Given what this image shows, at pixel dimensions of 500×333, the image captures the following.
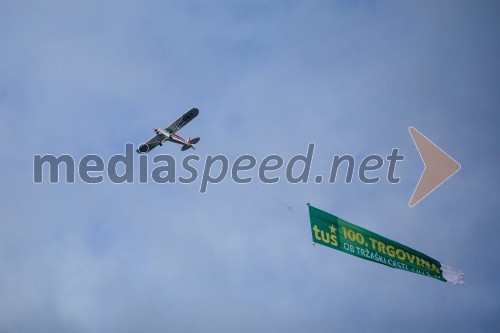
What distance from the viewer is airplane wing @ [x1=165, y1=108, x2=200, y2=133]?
5600cm

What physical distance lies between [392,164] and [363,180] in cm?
351

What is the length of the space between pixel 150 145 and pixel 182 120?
5.41 meters

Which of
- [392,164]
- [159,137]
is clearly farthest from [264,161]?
[159,137]

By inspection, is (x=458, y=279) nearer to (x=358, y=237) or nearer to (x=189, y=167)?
(x=358, y=237)

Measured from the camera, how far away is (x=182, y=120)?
2224 inches

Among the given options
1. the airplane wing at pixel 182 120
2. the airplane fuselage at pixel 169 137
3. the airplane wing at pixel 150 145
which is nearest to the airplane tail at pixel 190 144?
the airplane fuselage at pixel 169 137

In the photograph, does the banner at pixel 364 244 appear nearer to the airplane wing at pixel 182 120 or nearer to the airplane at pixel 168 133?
the airplane wing at pixel 182 120

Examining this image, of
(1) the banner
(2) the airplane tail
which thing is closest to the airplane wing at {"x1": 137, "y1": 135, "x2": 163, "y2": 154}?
(2) the airplane tail

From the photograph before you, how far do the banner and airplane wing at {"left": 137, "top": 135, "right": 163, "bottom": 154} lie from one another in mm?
32068

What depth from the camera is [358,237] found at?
103ft

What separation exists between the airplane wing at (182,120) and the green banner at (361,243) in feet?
99.0

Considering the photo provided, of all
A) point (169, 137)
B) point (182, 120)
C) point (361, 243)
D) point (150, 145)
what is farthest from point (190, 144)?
point (361, 243)

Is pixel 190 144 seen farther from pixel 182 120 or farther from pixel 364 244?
pixel 364 244

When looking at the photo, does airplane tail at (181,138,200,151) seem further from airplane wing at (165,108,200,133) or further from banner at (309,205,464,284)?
banner at (309,205,464,284)
